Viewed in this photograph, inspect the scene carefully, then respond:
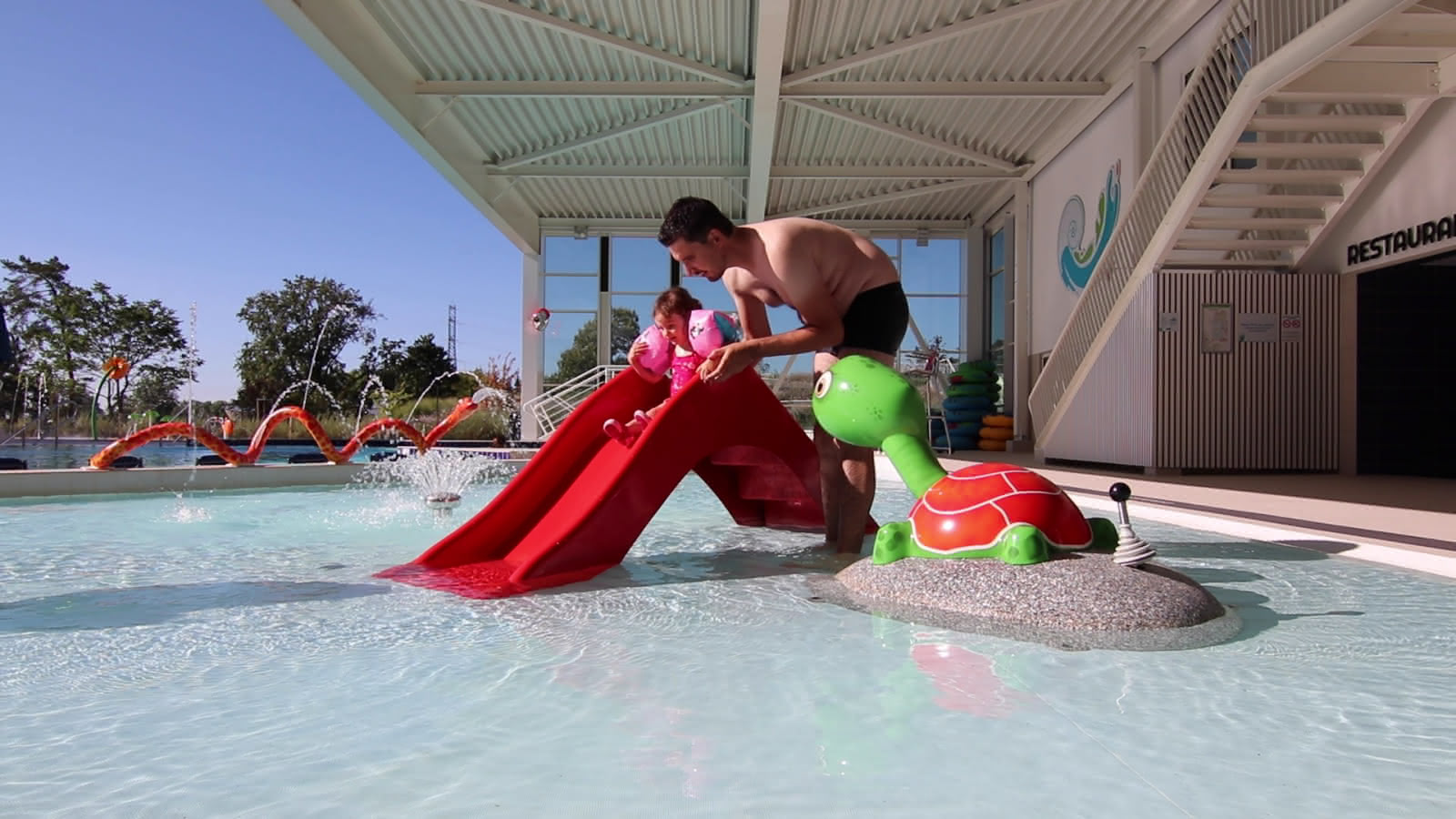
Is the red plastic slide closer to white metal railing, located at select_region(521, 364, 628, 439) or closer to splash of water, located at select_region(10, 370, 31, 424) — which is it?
white metal railing, located at select_region(521, 364, 628, 439)

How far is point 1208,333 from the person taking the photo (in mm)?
9273

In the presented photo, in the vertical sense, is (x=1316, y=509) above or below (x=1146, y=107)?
below

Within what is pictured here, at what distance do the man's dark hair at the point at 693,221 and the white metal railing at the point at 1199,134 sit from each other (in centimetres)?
540

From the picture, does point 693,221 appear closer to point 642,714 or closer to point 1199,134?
point 642,714

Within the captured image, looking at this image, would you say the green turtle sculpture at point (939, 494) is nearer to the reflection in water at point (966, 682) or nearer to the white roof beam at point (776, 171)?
the reflection in water at point (966, 682)

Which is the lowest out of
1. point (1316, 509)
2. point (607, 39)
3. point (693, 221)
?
point (1316, 509)

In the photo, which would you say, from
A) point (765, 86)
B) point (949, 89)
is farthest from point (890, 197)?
point (765, 86)

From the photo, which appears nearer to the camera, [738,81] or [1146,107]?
[1146,107]

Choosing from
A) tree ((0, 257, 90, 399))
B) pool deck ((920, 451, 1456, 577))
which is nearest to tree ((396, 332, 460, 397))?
tree ((0, 257, 90, 399))

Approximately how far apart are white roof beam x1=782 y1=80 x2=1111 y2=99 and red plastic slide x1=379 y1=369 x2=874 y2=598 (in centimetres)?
844

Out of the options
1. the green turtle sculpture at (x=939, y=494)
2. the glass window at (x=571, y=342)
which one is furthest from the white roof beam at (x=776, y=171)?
the green turtle sculpture at (x=939, y=494)

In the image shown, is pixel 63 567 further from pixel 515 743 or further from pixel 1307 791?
pixel 1307 791

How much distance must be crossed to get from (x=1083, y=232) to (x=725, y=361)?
38.4 feet

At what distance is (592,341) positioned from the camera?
2184 cm
